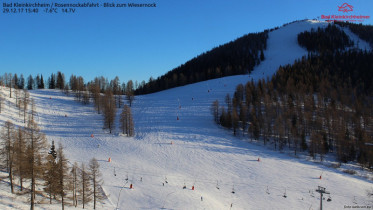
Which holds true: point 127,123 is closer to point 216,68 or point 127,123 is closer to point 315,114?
point 315,114

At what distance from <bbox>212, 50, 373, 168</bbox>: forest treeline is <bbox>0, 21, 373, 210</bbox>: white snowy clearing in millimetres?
5555

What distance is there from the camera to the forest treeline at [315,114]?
49500mm

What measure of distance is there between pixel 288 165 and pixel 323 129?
80.9 feet

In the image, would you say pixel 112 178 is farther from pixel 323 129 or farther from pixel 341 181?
pixel 323 129

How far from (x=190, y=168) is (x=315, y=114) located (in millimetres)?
48635

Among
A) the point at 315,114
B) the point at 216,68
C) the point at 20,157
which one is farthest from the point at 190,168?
the point at 216,68

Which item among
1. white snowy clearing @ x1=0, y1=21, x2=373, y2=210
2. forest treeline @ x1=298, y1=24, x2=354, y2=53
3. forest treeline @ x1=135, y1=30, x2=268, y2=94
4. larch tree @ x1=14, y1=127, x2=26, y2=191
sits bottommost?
white snowy clearing @ x1=0, y1=21, x2=373, y2=210

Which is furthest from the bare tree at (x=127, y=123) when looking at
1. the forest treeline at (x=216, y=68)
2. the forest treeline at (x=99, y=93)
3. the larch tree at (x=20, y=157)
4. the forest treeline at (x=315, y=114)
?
the forest treeline at (x=216, y=68)

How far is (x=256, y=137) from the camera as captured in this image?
5572cm

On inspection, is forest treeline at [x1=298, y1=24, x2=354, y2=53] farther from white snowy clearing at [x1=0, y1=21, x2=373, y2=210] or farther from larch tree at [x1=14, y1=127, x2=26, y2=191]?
larch tree at [x1=14, y1=127, x2=26, y2=191]

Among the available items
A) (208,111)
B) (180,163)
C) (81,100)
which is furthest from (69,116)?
(180,163)

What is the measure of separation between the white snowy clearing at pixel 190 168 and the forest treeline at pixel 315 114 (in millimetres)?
5555

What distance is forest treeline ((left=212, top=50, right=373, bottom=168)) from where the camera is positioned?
162ft

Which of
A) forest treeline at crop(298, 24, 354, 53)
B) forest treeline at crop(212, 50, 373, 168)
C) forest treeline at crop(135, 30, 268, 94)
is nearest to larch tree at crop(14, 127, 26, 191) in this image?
forest treeline at crop(212, 50, 373, 168)
